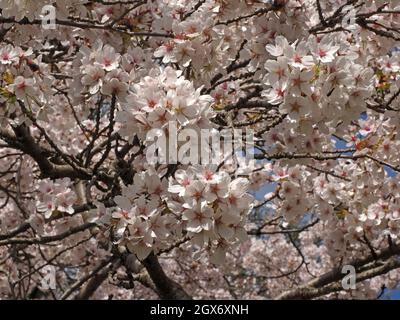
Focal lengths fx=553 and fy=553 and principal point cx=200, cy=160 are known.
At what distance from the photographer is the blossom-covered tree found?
2221mm

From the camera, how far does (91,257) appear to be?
588cm

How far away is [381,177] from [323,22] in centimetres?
136

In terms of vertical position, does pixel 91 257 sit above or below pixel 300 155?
above

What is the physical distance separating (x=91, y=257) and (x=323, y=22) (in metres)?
3.80

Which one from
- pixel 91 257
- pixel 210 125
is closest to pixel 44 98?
pixel 210 125

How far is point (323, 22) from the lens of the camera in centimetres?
309

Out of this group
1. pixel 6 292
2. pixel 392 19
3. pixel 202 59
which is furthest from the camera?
pixel 6 292

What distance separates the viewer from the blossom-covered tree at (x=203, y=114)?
2221 millimetres

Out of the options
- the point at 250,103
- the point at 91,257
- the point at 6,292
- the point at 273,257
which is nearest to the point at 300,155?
the point at 250,103

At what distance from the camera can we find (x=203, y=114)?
2.18 metres

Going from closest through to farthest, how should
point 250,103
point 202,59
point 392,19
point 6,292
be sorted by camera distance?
1. point 202,59
2. point 250,103
3. point 392,19
4. point 6,292

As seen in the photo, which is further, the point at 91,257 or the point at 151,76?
the point at 91,257

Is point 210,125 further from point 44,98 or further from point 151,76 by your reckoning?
point 44,98

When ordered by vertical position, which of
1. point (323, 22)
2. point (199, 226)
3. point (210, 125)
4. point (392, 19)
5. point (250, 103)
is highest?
point (392, 19)
